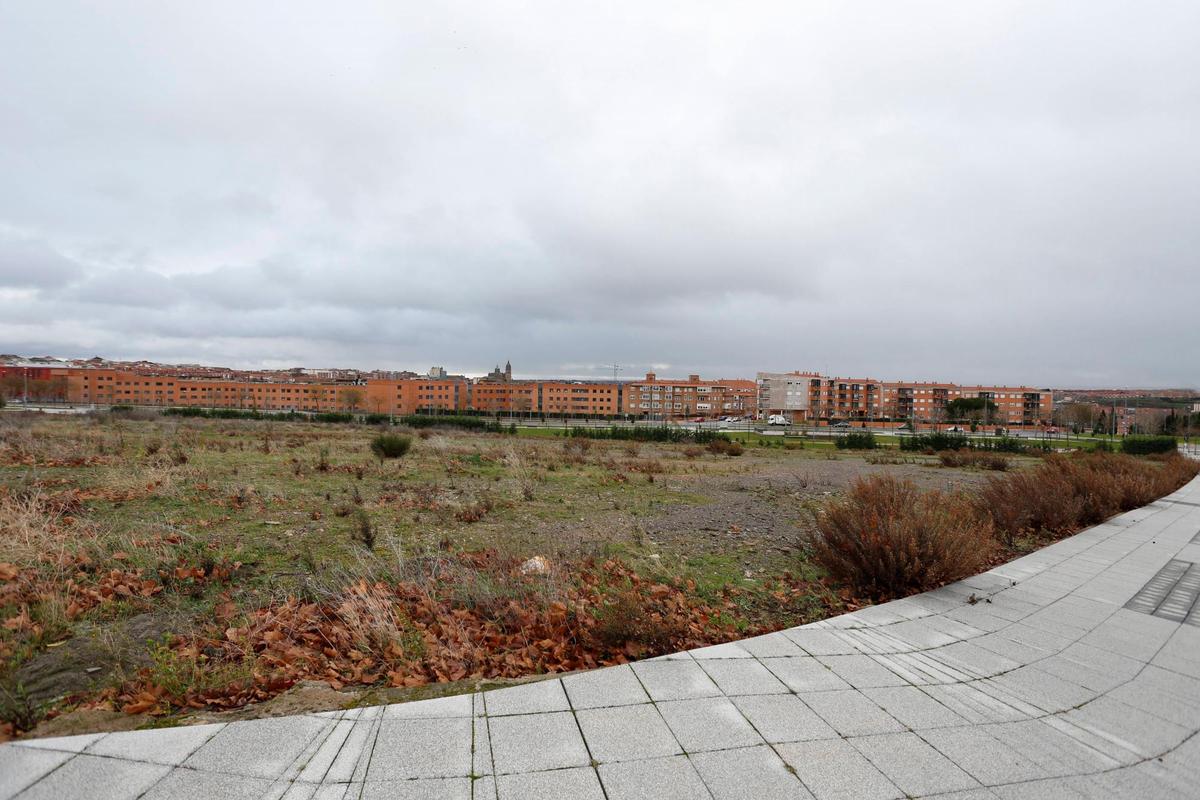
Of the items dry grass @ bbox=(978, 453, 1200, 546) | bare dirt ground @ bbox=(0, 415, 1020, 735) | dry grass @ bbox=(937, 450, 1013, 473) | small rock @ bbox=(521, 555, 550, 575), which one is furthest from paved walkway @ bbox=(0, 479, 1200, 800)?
dry grass @ bbox=(937, 450, 1013, 473)

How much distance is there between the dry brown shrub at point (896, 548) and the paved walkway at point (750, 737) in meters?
1.13

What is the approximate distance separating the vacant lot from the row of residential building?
86.7 meters

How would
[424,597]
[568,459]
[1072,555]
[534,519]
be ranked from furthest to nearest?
[568,459], [534,519], [1072,555], [424,597]

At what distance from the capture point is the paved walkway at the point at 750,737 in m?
2.21

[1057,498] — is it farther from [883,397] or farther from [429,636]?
[883,397]

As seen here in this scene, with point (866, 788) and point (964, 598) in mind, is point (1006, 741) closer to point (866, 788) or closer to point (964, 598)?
point (866, 788)

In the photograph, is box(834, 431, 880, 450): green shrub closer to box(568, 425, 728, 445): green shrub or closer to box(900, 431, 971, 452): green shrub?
box(900, 431, 971, 452): green shrub

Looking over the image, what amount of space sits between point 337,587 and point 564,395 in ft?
322

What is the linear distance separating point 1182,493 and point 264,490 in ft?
65.0

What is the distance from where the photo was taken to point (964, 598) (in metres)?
4.93

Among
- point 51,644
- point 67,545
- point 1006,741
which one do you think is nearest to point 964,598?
point 1006,741

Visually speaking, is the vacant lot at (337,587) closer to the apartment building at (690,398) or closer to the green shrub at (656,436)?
the green shrub at (656,436)

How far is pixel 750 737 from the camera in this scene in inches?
103

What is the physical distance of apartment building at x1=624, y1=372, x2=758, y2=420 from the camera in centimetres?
10544
